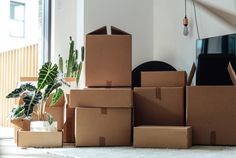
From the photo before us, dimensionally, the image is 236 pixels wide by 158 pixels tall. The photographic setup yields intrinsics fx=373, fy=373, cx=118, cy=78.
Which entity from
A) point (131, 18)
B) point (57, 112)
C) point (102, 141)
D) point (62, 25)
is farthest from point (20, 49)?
point (102, 141)

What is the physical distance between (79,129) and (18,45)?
2035mm

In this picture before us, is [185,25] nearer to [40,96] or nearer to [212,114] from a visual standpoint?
[212,114]

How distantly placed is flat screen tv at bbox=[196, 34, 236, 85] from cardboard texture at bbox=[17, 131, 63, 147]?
149cm

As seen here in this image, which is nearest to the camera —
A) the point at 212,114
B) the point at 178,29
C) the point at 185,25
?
the point at 212,114

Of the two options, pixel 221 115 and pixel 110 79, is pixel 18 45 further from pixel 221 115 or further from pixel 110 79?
pixel 221 115

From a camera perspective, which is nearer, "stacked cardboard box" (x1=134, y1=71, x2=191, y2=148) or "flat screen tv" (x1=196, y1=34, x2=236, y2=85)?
"stacked cardboard box" (x1=134, y1=71, x2=191, y2=148)

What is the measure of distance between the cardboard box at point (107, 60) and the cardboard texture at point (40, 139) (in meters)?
0.51

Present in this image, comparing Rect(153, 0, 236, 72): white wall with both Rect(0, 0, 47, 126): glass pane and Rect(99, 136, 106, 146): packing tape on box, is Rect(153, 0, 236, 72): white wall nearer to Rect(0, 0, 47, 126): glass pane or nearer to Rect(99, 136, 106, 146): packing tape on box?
Rect(0, 0, 47, 126): glass pane

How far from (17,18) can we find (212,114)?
2579mm

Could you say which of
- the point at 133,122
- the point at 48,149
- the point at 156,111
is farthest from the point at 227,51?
the point at 48,149

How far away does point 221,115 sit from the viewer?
9.78 feet

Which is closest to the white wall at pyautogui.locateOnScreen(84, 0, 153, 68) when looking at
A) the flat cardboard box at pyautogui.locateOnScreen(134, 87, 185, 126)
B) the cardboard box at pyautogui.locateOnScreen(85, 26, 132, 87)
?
the cardboard box at pyautogui.locateOnScreen(85, 26, 132, 87)

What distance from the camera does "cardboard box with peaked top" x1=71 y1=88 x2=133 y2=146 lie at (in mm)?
2865

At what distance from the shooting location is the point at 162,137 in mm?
2783
